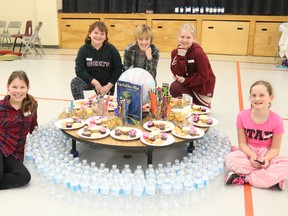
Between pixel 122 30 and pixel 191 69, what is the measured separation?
5.72 meters

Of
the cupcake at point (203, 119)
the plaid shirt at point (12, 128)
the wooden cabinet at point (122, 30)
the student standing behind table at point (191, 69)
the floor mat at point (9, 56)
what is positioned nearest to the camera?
the plaid shirt at point (12, 128)

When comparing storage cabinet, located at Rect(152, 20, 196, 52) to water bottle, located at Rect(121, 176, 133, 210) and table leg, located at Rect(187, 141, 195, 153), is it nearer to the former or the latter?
table leg, located at Rect(187, 141, 195, 153)

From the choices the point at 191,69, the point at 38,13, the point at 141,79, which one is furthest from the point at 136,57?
the point at 38,13

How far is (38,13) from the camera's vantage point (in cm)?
991

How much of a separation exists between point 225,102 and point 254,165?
7.83ft

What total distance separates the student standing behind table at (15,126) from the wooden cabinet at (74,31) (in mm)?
7129

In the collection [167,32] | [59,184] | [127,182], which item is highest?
[167,32]

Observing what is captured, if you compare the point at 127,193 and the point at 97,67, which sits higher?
the point at 97,67

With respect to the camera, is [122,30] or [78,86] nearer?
[78,86]

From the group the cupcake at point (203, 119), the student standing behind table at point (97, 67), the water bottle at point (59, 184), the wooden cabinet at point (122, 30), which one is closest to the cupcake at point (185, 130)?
the cupcake at point (203, 119)

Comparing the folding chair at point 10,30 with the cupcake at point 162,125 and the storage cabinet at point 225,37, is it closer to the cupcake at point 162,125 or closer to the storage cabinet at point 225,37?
the storage cabinet at point 225,37

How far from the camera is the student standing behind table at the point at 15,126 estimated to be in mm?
2812

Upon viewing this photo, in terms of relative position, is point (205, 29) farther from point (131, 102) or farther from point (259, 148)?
point (259, 148)

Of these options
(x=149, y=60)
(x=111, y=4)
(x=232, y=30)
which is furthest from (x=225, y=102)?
(x=111, y=4)
